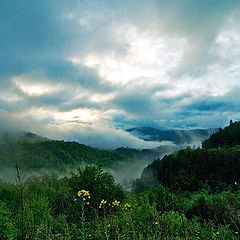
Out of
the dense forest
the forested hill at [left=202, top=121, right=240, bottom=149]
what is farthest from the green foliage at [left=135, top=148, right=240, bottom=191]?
the forested hill at [left=202, top=121, right=240, bottom=149]

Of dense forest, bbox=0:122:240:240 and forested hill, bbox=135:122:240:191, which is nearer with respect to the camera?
dense forest, bbox=0:122:240:240

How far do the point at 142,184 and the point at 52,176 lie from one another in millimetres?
47291

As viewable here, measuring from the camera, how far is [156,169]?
303 feet

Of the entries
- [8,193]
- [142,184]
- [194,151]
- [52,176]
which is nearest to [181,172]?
[194,151]

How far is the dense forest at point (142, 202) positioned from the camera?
4.43 meters

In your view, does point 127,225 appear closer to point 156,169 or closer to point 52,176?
point 52,176

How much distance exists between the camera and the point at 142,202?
27.5ft

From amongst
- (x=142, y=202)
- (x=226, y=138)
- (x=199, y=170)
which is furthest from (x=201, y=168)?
(x=142, y=202)

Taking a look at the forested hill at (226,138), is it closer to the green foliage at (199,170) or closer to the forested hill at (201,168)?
the forested hill at (201,168)

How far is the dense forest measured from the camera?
14.5 feet

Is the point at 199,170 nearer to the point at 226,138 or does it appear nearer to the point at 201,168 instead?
the point at 201,168

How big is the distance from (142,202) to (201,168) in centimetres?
7121

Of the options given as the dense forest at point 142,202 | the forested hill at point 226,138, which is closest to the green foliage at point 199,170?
the dense forest at point 142,202

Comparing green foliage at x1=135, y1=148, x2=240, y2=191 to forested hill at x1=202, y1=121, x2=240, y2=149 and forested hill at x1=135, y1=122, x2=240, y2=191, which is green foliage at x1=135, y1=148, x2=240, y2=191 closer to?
forested hill at x1=135, y1=122, x2=240, y2=191
